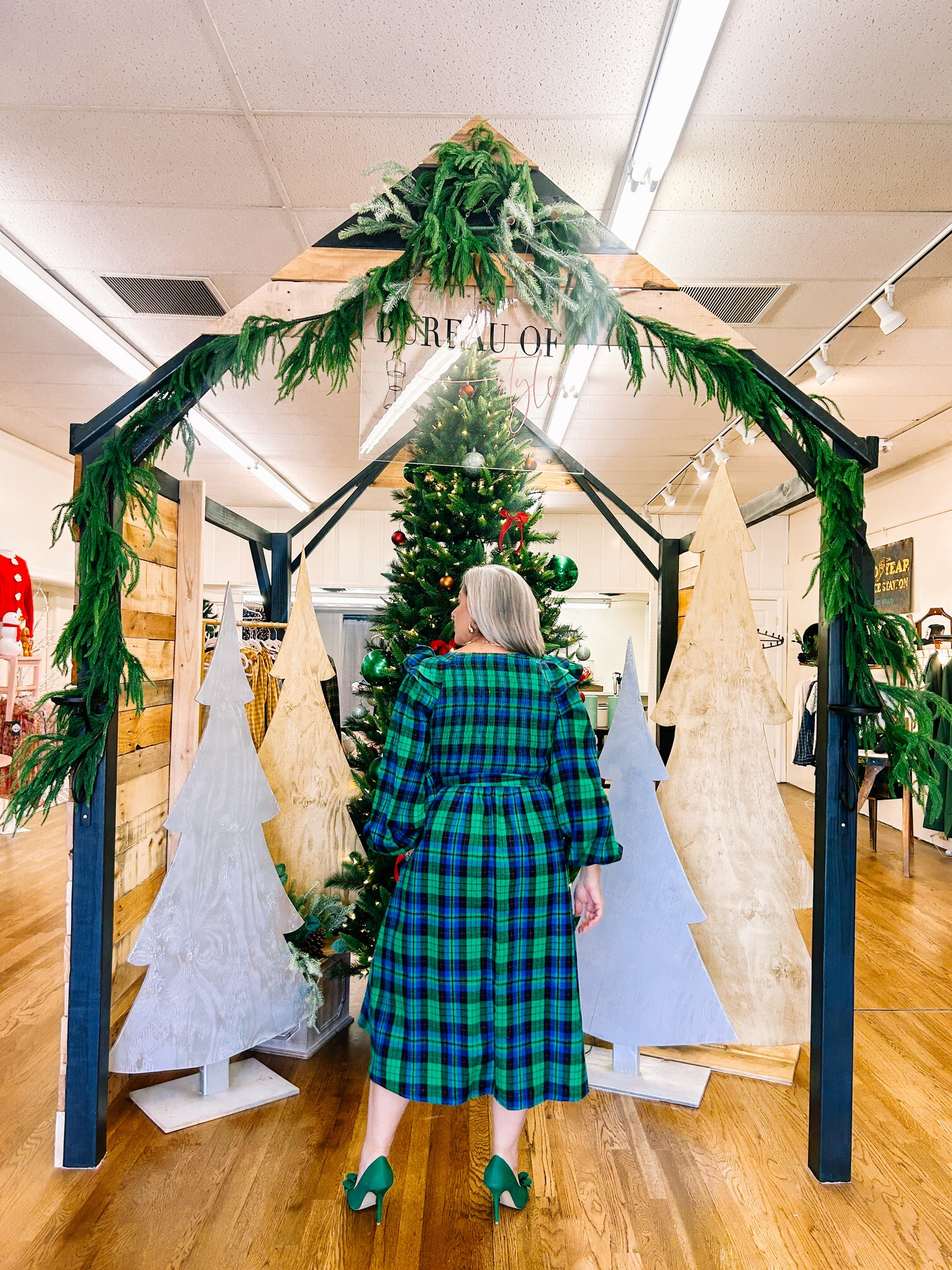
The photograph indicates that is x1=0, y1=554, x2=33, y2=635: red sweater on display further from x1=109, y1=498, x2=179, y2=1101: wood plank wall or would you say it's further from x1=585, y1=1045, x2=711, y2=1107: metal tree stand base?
x1=585, y1=1045, x2=711, y2=1107: metal tree stand base

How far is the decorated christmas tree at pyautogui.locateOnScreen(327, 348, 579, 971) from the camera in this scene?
2.73m

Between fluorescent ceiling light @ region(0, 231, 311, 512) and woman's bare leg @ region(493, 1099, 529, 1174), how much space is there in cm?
321

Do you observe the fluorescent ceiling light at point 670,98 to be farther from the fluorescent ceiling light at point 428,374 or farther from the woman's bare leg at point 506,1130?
the woman's bare leg at point 506,1130

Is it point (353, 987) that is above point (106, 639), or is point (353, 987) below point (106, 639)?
below

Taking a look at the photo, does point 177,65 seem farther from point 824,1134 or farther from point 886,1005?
point 886,1005

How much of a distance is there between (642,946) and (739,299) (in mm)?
3038

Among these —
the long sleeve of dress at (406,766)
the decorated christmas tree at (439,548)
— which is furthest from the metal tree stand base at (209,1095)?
the long sleeve of dress at (406,766)

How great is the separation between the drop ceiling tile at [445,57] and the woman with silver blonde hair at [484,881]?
61.8 inches

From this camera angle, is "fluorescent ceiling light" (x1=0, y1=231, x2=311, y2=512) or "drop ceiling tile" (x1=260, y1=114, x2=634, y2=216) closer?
"drop ceiling tile" (x1=260, y1=114, x2=634, y2=216)

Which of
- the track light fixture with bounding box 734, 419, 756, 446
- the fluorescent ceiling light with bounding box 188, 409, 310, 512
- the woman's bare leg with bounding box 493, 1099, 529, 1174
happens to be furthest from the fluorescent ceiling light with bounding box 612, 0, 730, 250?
the fluorescent ceiling light with bounding box 188, 409, 310, 512

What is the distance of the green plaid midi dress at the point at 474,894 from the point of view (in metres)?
1.83

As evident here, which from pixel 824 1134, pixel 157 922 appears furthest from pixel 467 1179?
pixel 157 922

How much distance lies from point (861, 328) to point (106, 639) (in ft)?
12.9

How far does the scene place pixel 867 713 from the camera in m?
2.00
